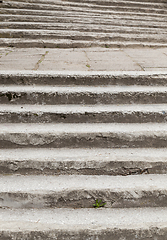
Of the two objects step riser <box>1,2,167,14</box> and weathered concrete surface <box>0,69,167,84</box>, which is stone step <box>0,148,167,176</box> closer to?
weathered concrete surface <box>0,69,167,84</box>

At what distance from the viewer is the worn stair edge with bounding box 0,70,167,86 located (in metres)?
2.04

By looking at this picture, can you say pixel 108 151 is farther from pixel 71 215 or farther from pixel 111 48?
pixel 111 48

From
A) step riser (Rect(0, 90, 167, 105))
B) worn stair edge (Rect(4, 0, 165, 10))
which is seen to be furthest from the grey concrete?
worn stair edge (Rect(4, 0, 165, 10))

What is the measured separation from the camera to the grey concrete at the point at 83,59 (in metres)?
2.32

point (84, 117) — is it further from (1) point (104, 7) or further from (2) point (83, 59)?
(1) point (104, 7)

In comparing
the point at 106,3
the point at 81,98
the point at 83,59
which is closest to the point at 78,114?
the point at 81,98

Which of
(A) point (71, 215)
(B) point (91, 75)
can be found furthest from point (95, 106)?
(A) point (71, 215)

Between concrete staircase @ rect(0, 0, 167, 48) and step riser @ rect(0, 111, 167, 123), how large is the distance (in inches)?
77.8

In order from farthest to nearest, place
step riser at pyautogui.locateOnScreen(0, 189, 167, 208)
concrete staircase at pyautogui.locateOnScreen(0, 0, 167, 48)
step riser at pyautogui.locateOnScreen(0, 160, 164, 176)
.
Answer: concrete staircase at pyautogui.locateOnScreen(0, 0, 167, 48) < step riser at pyautogui.locateOnScreen(0, 160, 164, 176) < step riser at pyautogui.locateOnScreen(0, 189, 167, 208)

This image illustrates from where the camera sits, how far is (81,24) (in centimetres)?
400

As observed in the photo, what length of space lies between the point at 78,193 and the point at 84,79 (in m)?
1.21

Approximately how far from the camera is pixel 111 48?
3.40m

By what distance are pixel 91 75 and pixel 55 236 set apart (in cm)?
154

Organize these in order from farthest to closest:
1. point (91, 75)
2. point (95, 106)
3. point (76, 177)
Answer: point (91, 75), point (95, 106), point (76, 177)
